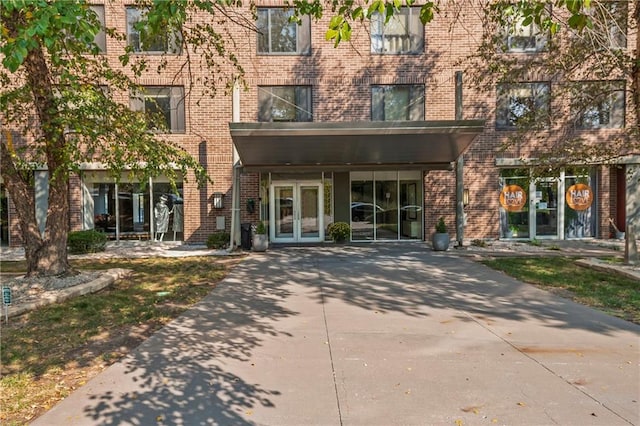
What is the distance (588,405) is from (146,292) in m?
7.08

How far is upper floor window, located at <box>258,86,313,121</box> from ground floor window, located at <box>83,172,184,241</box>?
432 centimetres

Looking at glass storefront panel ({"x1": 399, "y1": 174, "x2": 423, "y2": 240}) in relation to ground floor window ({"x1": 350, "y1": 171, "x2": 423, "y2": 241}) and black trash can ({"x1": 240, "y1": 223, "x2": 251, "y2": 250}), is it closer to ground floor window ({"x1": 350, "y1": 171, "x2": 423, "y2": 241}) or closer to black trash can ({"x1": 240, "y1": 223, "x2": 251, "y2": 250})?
ground floor window ({"x1": 350, "y1": 171, "x2": 423, "y2": 241})

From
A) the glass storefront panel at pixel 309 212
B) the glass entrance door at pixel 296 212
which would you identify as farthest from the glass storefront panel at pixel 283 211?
the glass storefront panel at pixel 309 212

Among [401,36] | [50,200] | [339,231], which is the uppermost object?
[401,36]

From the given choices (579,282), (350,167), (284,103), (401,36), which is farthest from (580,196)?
(284,103)

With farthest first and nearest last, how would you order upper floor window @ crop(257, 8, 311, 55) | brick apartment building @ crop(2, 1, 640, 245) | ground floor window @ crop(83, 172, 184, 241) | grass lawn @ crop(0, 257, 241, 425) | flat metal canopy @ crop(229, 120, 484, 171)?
ground floor window @ crop(83, 172, 184, 241)
upper floor window @ crop(257, 8, 311, 55)
brick apartment building @ crop(2, 1, 640, 245)
flat metal canopy @ crop(229, 120, 484, 171)
grass lawn @ crop(0, 257, 241, 425)

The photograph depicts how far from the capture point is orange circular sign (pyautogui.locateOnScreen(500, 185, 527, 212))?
15.5 metres

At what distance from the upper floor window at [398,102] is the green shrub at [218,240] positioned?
23.3ft

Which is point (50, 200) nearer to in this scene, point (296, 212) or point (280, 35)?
point (296, 212)

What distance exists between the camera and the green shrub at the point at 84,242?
13375mm

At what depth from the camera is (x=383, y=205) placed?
1608 cm

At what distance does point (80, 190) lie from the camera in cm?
1545

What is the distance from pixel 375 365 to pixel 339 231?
35.8 ft

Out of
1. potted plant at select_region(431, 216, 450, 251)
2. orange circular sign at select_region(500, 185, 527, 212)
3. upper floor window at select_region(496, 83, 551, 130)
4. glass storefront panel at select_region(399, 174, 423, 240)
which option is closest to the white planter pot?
potted plant at select_region(431, 216, 450, 251)
